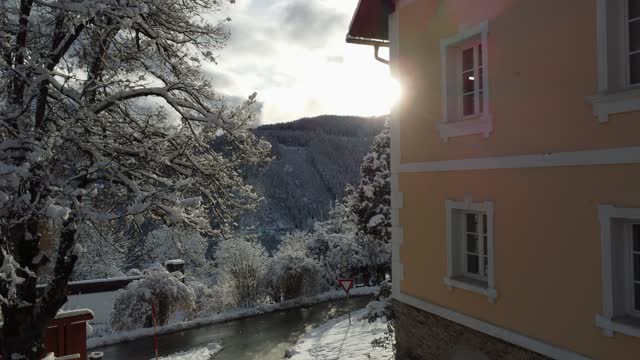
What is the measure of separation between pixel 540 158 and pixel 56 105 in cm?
617

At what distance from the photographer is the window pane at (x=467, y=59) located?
23.2 ft

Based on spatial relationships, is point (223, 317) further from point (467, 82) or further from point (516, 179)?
point (516, 179)

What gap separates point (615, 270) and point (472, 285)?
215 cm

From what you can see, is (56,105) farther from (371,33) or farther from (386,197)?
(386,197)

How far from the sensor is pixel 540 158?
5484mm

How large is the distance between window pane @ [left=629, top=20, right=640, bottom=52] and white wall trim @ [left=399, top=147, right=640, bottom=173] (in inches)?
39.3

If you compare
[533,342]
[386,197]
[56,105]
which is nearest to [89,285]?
[386,197]

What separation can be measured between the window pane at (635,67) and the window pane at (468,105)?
2.53 metres

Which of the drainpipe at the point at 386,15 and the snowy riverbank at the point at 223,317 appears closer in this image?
the drainpipe at the point at 386,15

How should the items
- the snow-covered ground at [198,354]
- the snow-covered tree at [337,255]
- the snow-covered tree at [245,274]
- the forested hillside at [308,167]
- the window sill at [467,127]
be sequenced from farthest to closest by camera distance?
the forested hillside at [308,167]
the snow-covered tree at [337,255]
the snow-covered tree at [245,274]
the snow-covered ground at [198,354]
the window sill at [467,127]

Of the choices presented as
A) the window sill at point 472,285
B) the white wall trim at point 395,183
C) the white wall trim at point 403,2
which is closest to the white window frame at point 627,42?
the window sill at point 472,285

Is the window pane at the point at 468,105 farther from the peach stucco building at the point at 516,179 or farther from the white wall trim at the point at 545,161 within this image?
the white wall trim at the point at 545,161

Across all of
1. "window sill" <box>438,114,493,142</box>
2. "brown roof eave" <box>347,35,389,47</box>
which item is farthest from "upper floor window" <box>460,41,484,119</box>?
"brown roof eave" <box>347,35,389,47</box>

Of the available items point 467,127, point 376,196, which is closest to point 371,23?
point 467,127
